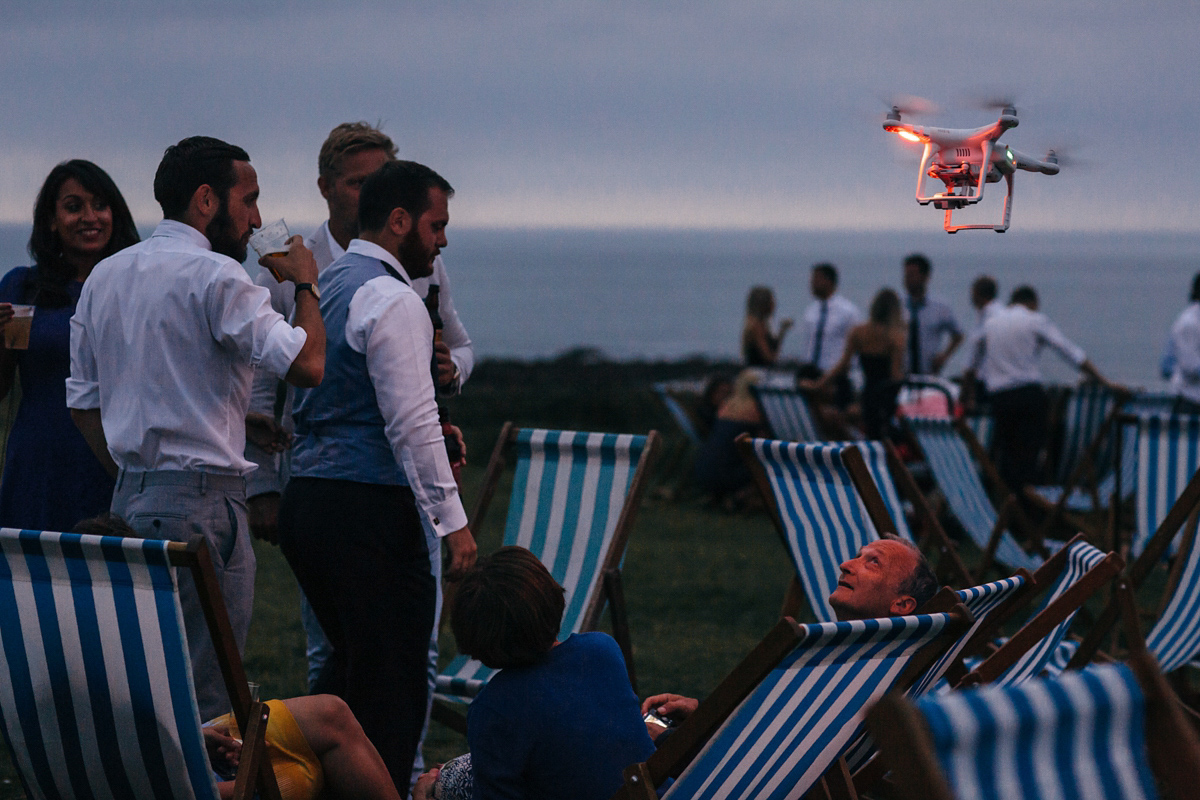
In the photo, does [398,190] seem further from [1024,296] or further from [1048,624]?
[1024,296]

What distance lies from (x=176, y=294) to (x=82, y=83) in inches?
116

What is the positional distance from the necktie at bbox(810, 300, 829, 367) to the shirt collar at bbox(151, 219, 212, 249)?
6.97m

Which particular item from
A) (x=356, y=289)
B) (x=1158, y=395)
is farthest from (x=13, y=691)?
(x=1158, y=395)

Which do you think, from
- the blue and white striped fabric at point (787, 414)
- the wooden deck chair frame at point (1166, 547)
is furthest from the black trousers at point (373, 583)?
the blue and white striped fabric at point (787, 414)

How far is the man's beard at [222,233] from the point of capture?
246cm

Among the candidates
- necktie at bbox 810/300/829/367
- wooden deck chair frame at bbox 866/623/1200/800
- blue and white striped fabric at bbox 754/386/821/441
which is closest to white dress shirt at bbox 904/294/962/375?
necktie at bbox 810/300/829/367

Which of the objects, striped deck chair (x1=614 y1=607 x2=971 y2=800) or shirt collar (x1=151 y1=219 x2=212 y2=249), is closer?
striped deck chair (x1=614 y1=607 x2=971 y2=800)

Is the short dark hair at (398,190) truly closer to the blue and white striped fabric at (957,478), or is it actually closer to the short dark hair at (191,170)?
the short dark hair at (191,170)

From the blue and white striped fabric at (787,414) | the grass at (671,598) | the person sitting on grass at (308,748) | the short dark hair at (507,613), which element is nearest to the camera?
the short dark hair at (507,613)

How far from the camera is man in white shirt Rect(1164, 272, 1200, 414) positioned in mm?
7605

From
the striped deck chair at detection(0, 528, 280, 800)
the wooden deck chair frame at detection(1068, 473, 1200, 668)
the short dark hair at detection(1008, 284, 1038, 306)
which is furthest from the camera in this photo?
the short dark hair at detection(1008, 284, 1038, 306)

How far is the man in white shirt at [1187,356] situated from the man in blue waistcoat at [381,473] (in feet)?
20.4

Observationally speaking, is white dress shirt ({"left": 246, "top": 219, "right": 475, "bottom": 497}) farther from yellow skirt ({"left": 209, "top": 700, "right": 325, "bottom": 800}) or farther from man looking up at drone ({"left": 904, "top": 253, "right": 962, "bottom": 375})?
man looking up at drone ({"left": 904, "top": 253, "right": 962, "bottom": 375})

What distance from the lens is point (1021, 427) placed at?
26.0ft
